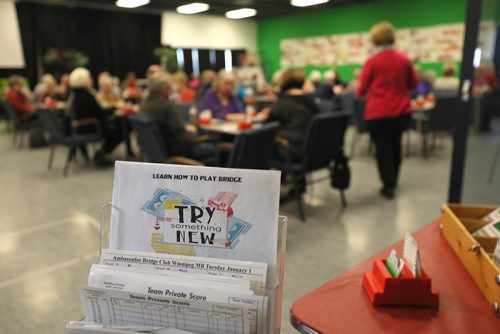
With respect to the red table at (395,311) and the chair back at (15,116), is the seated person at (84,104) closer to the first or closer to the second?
the chair back at (15,116)

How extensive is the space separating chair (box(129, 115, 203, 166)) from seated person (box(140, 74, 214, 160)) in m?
0.11

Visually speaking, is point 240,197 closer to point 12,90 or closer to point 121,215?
point 121,215

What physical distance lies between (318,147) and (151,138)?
1345mm

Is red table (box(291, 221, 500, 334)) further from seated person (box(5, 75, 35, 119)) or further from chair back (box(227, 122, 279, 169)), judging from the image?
seated person (box(5, 75, 35, 119))

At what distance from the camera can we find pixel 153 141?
314 cm

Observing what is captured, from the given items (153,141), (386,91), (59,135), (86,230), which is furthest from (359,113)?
(59,135)

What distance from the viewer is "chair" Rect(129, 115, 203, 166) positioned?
3055 mm

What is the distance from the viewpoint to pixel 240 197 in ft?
2.36

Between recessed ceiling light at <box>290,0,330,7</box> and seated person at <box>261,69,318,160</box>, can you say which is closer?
recessed ceiling light at <box>290,0,330,7</box>

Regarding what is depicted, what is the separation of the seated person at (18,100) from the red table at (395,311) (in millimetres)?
6881

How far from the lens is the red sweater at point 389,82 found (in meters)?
3.38

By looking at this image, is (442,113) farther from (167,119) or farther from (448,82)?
(167,119)

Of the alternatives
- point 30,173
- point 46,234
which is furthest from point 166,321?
point 30,173

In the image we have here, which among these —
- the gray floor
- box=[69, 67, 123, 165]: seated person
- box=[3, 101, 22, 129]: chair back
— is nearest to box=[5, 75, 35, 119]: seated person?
box=[3, 101, 22, 129]: chair back
